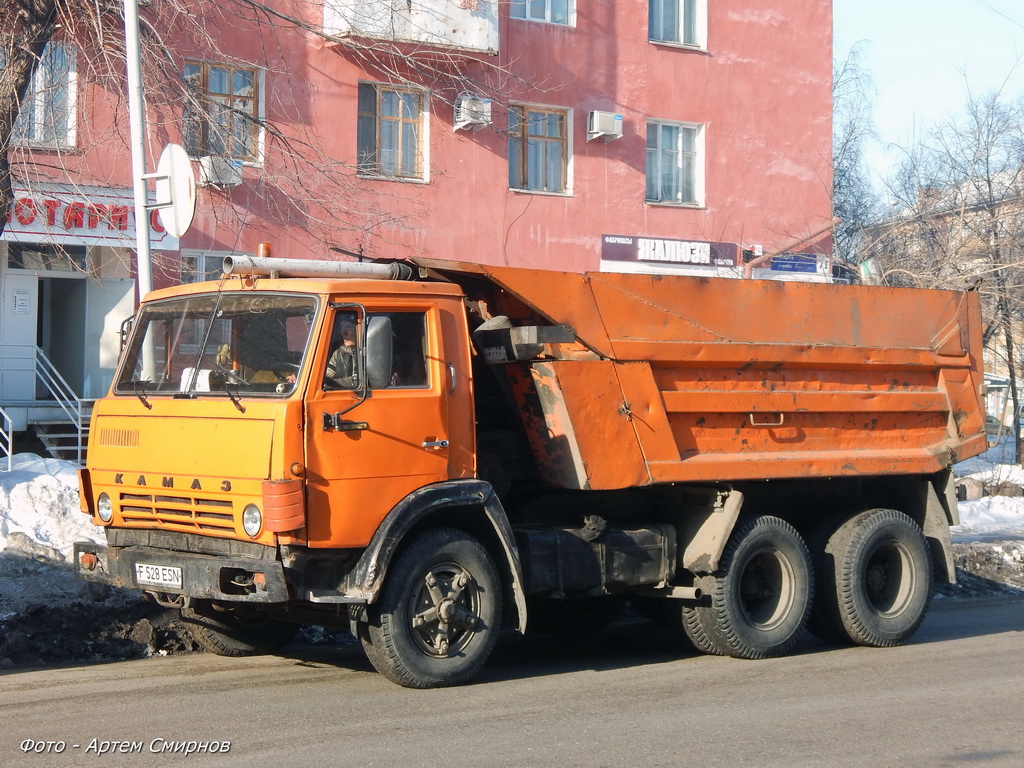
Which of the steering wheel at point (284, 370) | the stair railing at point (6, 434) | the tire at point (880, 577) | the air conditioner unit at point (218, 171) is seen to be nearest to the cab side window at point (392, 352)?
the steering wheel at point (284, 370)

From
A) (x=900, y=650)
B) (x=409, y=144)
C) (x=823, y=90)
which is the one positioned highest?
(x=823, y=90)

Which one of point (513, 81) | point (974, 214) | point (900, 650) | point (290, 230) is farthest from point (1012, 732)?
point (974, 214)

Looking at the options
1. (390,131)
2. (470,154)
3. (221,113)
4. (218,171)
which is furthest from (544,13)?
(218,171)

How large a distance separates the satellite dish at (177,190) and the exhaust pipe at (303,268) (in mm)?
2001

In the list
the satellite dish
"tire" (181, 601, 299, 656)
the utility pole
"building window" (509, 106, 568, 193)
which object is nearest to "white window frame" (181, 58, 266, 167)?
the utility pole

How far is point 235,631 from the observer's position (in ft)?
26.3

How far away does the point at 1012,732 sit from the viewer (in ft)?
20.5

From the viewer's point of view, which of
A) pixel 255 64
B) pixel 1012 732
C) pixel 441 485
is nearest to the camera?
pixel 1012 732

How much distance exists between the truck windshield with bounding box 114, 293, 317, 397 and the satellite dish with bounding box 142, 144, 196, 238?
5.83 feet

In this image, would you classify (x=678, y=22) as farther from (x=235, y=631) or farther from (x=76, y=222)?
(x=235, y=631)

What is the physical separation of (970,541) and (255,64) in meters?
11.1

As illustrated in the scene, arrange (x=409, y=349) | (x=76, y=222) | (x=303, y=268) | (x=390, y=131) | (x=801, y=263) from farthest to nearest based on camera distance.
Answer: (x=801, y=263) → (x=390, y=131) → (x=76, y=222) → (x=303, y=268) → (x=409, y=349)

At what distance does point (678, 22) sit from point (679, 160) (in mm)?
2399

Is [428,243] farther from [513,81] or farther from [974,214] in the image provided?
[974,214]
